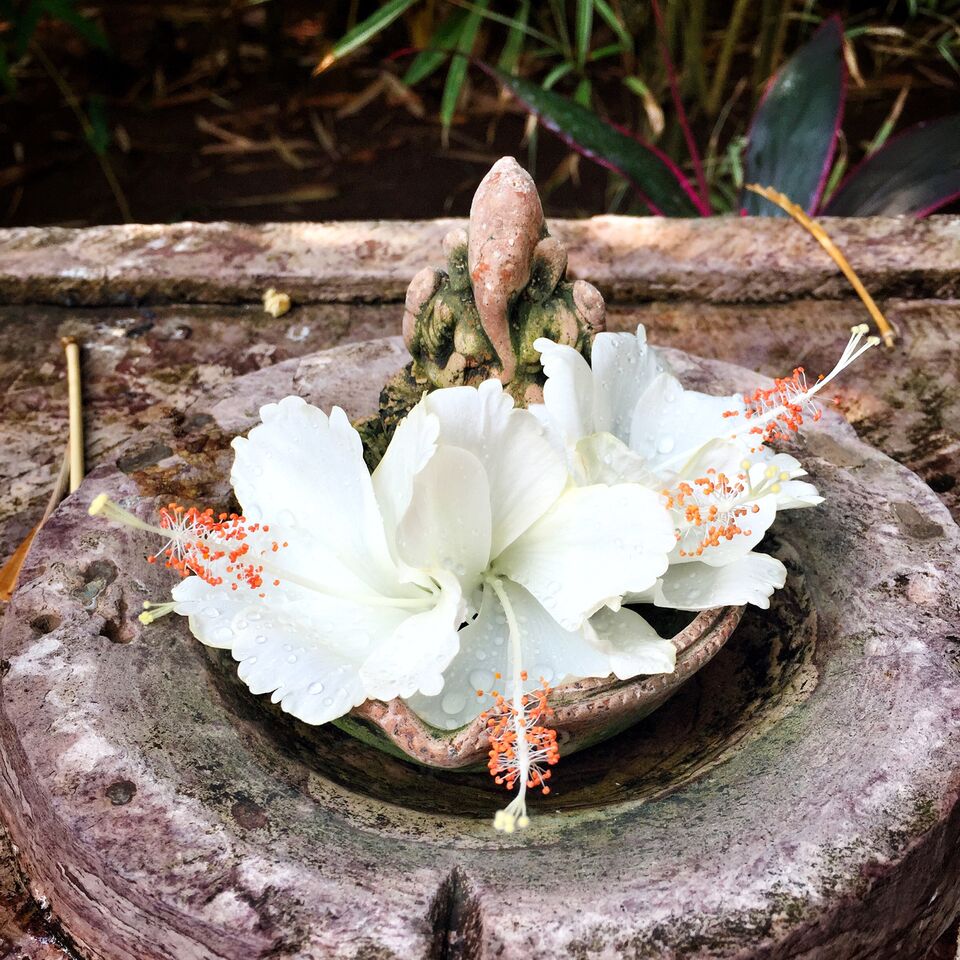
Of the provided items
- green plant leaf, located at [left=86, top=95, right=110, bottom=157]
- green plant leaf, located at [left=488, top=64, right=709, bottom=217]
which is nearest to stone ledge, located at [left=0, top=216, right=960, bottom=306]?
green plant leaf, located at [left=488, top=64, right=709, bottom=217]

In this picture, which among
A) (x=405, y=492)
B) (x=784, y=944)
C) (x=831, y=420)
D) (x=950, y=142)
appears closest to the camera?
(x=784, y=944)

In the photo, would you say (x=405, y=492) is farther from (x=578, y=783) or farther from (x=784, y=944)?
(x=784, y=944)

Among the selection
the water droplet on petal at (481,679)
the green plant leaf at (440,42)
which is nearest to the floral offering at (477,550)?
the water droplet on petal at (481,679)

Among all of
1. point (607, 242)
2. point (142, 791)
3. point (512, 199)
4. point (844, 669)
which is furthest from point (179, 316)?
point (844, 669)

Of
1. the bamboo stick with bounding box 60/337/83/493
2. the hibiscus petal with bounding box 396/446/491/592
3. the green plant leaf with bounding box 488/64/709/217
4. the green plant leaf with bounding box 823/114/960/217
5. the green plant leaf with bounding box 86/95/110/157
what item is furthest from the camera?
the green plant leaf with bounding box 86/95/110/157

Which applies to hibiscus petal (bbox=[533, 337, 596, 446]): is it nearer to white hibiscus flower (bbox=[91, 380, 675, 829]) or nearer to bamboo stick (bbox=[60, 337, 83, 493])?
white hibiscus flower (bbox=[91, 380, 675, 829])

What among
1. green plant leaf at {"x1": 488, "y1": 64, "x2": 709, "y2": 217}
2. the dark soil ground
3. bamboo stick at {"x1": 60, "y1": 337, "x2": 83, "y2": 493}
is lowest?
the dark soil ground
